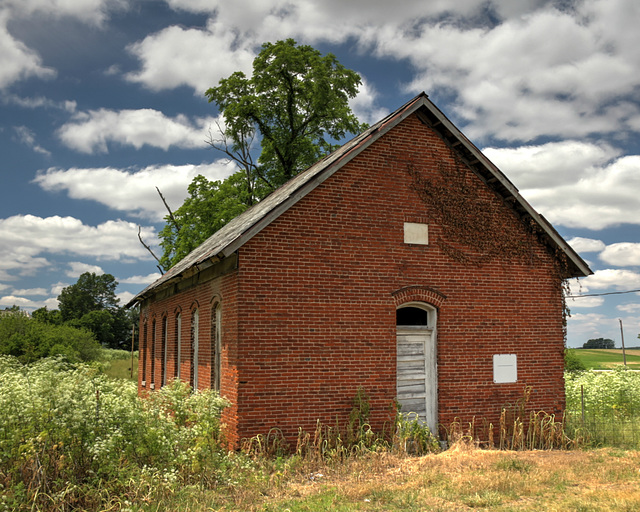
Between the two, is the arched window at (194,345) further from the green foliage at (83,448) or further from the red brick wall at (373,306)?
the green foliage at (83,448)

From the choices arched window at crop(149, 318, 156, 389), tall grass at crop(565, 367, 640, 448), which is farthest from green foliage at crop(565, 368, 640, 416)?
arched window at crop(149, 318, 156, 389)

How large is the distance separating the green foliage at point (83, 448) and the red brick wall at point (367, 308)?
2.43 m

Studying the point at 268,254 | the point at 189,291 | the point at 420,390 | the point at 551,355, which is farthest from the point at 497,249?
the point at 189,291

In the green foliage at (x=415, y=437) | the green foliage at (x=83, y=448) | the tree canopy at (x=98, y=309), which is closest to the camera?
the green foliage at (x=83, y=448)

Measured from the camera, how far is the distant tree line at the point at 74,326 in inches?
1212

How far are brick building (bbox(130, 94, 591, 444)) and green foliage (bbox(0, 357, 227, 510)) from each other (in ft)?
7.92

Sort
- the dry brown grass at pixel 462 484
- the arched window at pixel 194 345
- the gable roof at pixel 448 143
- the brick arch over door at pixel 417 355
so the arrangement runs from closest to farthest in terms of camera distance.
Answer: the dry brown grass at pixel 462 484 → the gable roof at pixel 448 143 → the brick arch over door at pixel 417 355 → the arched window at pixel 194 345

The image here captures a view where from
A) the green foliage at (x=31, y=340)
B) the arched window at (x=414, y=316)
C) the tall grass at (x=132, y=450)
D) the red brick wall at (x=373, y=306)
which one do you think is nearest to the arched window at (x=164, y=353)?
the tall grass at (x=132, y=450)

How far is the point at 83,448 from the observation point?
770cm

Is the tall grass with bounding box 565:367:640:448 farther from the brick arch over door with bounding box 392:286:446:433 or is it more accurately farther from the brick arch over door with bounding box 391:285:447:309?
the brick arch over door with bounding box 391:285:447:309

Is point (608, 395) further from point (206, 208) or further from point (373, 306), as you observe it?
point (206, 208)

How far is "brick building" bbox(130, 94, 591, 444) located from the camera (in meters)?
11.1

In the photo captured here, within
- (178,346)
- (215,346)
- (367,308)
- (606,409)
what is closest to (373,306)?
(367,308)

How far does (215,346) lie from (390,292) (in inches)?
159
